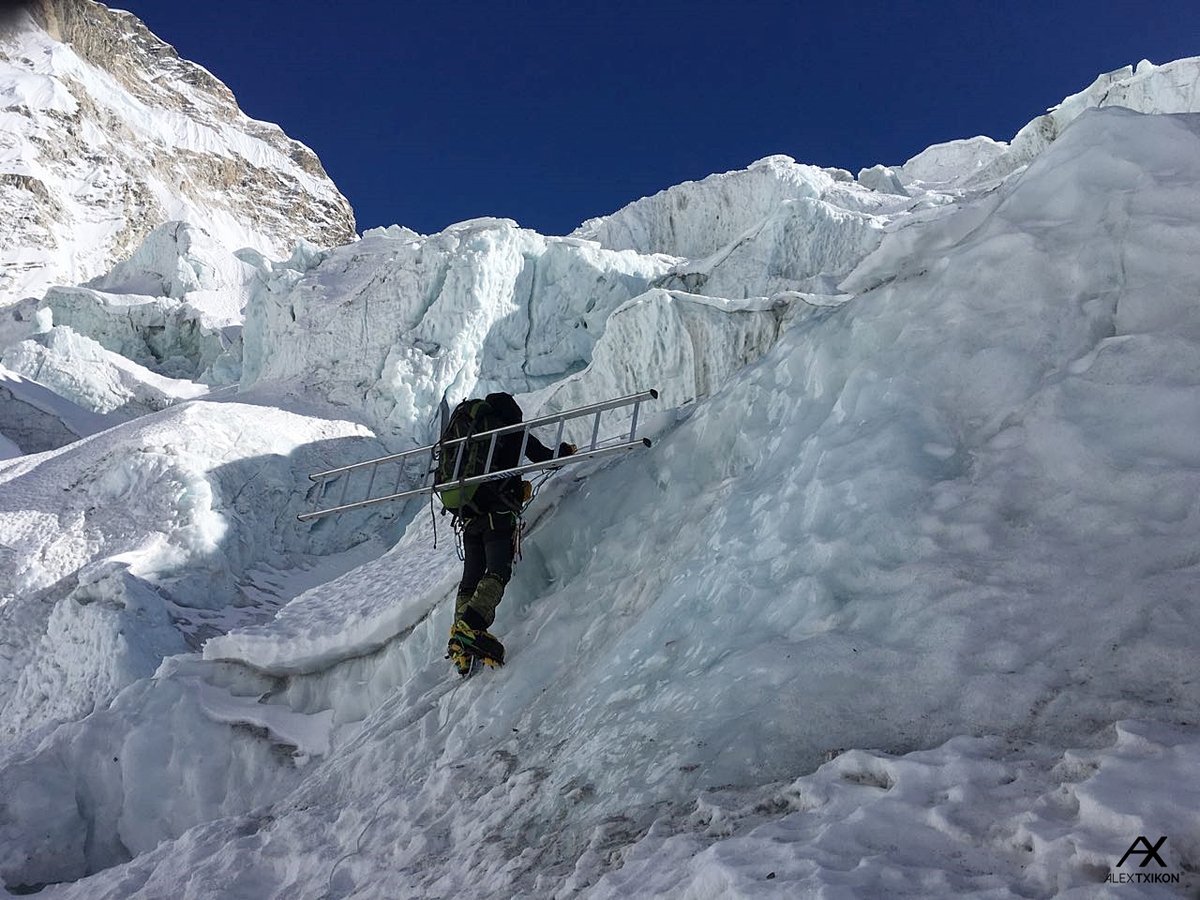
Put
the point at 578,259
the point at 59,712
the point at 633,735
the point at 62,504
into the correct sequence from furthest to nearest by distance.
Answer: the point at 578,259
the point at 62,504
the point at 59,712
the point at 633,735

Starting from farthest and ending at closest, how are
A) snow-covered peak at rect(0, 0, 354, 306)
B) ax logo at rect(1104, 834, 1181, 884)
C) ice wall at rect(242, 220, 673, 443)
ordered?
snow-covered peak at rect(0, 0, 354, 306) < ice wall at rect(242, 220, 673, 443) < ax logo at rect(1104, 834, 1181, 884)

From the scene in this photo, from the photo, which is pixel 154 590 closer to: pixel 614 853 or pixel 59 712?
pixel 59 712

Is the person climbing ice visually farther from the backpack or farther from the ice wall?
the ice wall

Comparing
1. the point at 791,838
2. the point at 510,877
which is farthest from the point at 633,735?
the point at 791,838

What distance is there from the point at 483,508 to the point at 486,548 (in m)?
0.20

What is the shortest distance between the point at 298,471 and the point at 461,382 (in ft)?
12.8

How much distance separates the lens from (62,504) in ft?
42.9

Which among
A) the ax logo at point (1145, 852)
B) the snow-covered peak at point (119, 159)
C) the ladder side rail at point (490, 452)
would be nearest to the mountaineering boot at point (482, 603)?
the ladder side rail at point (490, 452)

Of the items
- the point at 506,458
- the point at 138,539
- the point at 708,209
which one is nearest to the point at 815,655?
the point at 506,458

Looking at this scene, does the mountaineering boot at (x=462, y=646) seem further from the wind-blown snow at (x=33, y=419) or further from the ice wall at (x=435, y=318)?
the wind-blown snow at (x=33, y=419)

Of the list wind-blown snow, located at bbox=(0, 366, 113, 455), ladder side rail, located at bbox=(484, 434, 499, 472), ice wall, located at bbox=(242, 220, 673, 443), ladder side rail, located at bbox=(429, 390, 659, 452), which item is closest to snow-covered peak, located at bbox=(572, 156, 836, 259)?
ice wall, located at bbox=(242, 220, 673, 443)

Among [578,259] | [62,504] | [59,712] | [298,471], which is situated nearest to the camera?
[59,712]

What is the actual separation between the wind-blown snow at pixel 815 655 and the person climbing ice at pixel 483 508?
0.22 m

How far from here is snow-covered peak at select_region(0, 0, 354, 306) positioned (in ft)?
163
